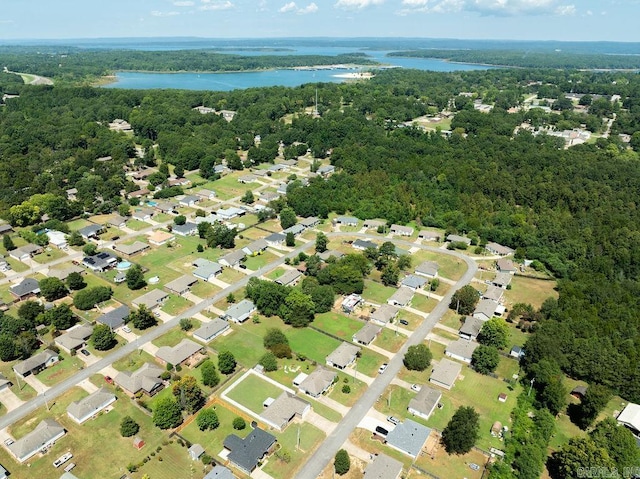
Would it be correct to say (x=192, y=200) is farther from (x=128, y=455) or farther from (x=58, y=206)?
(x=128, y=455)

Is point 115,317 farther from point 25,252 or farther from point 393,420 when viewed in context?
point 393,420

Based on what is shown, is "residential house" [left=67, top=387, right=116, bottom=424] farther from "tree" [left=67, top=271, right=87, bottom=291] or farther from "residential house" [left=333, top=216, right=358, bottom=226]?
"residential house" [left=333, top=216, right=358, bottom=226]

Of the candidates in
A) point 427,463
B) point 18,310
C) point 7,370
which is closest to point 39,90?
point 18,310

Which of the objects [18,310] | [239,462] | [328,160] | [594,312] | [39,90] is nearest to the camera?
[239,462]

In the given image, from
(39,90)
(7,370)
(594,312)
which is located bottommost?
(7,370)

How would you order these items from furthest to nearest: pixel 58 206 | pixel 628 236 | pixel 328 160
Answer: pixel 328 160 → pixel 58 206 → pixel 628 236

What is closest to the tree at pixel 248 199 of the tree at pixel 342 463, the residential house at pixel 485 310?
the residential house at pixel 485 310

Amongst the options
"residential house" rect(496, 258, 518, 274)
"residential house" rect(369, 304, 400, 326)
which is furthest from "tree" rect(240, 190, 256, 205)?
"residential house" rect(496, 258, 518, 274)
